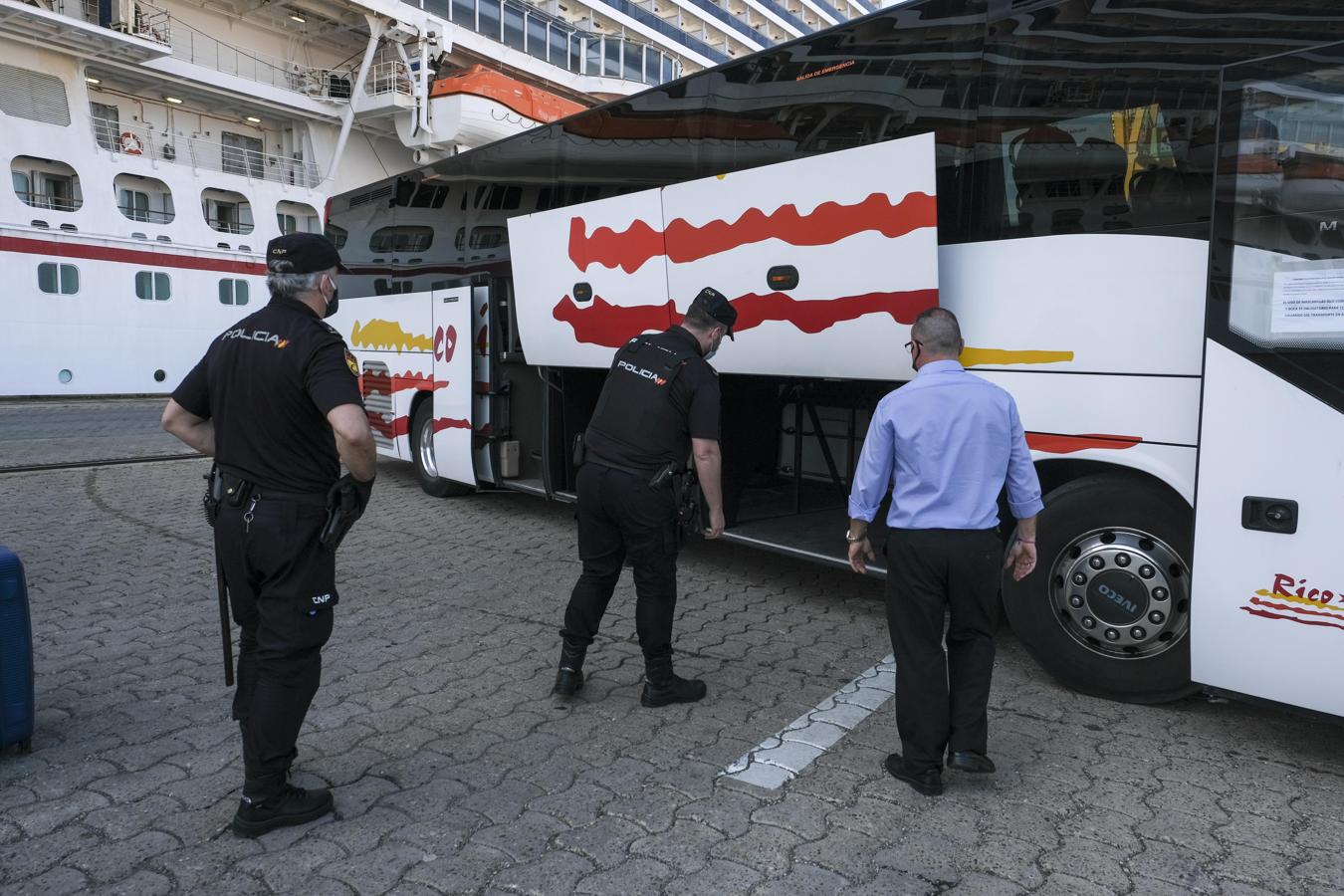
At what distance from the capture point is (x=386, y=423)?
9555mm

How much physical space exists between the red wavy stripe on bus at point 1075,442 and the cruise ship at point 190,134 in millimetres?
15637

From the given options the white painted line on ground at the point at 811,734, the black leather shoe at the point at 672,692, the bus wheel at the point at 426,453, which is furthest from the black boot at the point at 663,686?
the bus wheel at the point at 426,453

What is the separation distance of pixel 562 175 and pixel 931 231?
3.27m

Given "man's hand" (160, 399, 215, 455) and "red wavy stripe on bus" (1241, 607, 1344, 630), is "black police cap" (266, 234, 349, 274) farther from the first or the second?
"red wavy stripe on bus" (1241, 607, 1344, 630)

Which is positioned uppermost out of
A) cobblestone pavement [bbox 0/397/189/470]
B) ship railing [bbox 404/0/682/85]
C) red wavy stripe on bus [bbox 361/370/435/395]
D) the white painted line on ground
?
ship railing [bbox 404/0/682/85]

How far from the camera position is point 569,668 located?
13.0ft

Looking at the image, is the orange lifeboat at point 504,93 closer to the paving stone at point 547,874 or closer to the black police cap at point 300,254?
the black police cap at point 300,254

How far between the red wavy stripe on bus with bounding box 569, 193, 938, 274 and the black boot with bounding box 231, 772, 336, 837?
135 inches

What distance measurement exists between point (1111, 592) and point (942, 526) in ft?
3.88

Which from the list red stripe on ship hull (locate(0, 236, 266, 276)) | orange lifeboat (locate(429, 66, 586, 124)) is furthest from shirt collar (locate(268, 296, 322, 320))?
orange lifeboat (locate(429, 66, 586, 124))

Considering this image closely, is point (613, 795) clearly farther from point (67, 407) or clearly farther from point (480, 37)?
point (480, 37)

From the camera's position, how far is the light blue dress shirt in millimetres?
3006

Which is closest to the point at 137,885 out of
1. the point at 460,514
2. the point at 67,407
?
the point at 460,514

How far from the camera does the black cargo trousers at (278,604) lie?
111 inches
